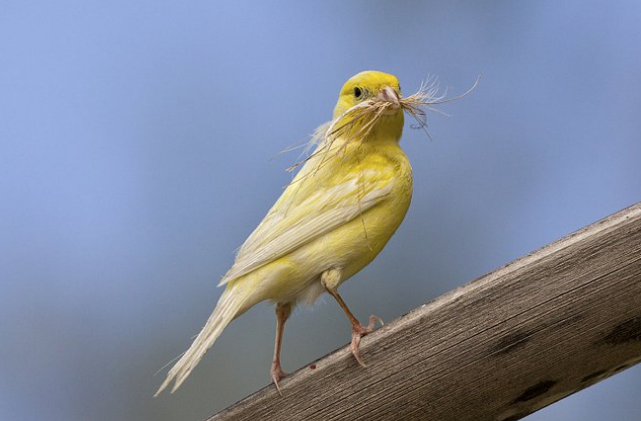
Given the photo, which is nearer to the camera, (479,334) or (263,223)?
(479,334)

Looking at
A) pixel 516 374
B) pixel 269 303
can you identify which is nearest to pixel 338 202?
pixel 269 303

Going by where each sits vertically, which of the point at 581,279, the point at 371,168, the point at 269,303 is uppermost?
the point at 371,168

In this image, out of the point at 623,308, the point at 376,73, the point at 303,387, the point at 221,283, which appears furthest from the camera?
the point at 376,73

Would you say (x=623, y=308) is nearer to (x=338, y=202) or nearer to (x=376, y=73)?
(x=338, y=202)

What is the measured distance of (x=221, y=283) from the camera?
2357 millimetres

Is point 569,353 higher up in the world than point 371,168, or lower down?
lower down

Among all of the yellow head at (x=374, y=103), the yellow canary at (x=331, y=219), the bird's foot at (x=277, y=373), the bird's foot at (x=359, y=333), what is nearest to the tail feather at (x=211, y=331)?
the yellow canary at (x=331, y=219)

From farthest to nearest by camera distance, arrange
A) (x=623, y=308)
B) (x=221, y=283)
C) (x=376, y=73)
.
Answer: (x=376, y=73) → (x=221, y=283) → (x=623, y=308)

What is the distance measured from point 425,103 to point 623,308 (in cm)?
89

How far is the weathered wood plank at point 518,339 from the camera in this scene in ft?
6.00

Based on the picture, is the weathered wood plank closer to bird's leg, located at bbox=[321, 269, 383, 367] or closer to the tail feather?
bird's leg, located at bbox=[321, 269, 383, 367]

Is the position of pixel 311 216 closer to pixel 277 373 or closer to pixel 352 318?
pixel 352 318

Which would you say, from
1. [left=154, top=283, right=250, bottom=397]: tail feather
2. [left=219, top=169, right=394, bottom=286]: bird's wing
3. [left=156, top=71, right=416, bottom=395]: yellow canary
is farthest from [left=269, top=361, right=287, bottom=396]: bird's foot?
[left=219, top=169, right=394, bottom=286]: bird's wing

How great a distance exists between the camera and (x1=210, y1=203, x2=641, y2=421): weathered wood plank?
183cm
